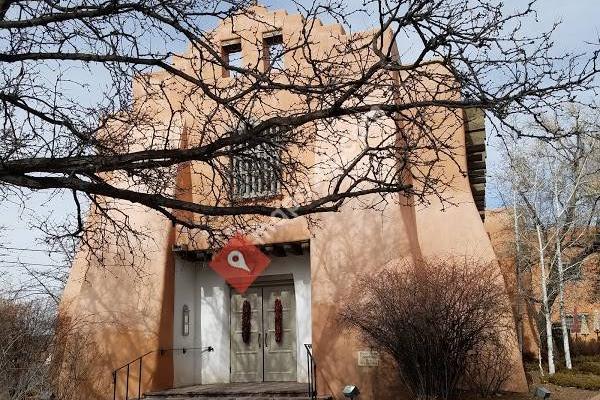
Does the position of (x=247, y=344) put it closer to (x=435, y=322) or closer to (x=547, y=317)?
(x=435, y=322)

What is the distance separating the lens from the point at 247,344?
1521 centimetres

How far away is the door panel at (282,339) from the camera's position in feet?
48.5

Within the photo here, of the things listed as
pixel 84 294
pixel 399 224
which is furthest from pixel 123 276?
pixel 399 224

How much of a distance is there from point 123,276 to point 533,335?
15911 mm

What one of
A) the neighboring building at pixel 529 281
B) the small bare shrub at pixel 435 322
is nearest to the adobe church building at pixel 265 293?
the small bare shrub at pixel 435 322

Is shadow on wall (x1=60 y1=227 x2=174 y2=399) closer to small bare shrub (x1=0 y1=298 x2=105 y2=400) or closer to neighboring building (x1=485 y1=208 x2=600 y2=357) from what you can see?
small bare shrub (x1=0 y1=298 x2=105 y2=400)

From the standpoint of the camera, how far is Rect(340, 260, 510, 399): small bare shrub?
1133 cm

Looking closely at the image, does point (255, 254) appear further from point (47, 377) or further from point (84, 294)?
point (47, 377)

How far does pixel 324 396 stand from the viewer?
1263 cm

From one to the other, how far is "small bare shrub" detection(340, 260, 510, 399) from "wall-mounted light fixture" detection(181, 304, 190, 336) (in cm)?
476

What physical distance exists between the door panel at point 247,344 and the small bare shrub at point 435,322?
3816mm
